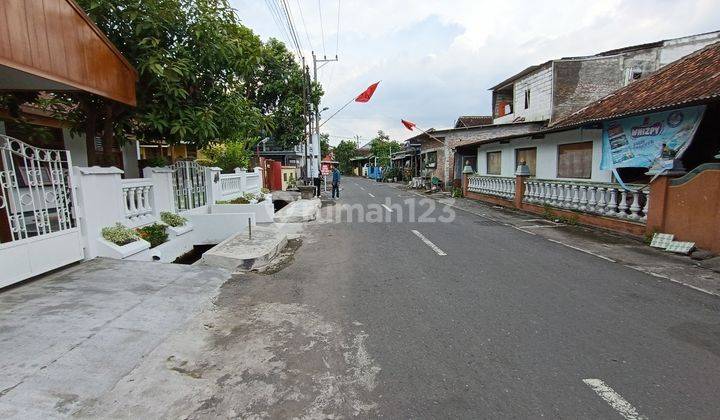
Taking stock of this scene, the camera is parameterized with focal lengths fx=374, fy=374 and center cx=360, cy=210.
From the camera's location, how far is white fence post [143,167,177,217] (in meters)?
7.48

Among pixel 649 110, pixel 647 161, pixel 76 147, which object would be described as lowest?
pixel 647 161

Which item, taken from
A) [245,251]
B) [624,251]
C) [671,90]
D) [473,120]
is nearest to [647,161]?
[671,90]

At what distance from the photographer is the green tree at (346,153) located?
74125 millimetres

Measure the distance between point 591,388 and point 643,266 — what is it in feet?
15.7

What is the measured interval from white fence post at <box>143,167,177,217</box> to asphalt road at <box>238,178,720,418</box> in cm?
307

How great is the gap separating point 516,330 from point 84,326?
14.1ft

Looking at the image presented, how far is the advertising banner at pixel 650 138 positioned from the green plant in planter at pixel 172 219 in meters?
10.4

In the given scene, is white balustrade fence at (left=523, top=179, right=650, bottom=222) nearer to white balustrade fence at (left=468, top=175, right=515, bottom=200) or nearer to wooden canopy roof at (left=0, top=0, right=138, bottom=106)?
white balustrade fence at (left=468, top=175, right=515, bottom=200)

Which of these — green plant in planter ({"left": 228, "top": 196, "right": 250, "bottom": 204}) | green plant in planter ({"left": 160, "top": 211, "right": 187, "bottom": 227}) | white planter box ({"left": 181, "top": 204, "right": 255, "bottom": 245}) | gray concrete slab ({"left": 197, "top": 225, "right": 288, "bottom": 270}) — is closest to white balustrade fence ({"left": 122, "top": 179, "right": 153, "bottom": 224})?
green plant in planter ({"left": 160, "top": 211, "right": 187, "bottom": 227})

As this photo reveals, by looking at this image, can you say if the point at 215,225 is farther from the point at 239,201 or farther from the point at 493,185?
the point at 493,185

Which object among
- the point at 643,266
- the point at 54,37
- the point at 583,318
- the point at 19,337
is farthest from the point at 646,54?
the point at 19,337

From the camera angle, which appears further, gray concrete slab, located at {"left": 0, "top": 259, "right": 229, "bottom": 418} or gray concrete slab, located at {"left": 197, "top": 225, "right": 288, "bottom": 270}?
gray concrete slab, located at {"left": 197, "top": 225, "right": 288, "bottom": 270}

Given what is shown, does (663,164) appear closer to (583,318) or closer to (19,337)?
(583,318)

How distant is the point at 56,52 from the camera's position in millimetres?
4648
